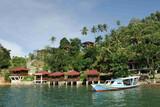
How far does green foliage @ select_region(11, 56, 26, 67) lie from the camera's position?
11453 centimetres

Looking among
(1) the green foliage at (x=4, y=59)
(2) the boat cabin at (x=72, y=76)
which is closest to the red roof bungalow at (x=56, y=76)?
(2) the boat cabin at (x=72, y=76)

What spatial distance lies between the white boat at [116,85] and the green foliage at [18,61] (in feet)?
169

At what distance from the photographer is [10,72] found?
343 feet

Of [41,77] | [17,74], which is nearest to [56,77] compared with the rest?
[41,77]

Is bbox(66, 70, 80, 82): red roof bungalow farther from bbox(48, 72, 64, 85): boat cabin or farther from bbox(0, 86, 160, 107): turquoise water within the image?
bbox(0, 86, 160, 107): turquoise water

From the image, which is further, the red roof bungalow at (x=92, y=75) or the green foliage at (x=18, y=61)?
the green foliage at (x=18, y=61)

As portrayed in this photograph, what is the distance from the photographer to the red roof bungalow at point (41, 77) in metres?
101

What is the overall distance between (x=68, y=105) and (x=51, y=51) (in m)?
81.3

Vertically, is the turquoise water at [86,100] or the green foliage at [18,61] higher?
the green foliage at [18,61]

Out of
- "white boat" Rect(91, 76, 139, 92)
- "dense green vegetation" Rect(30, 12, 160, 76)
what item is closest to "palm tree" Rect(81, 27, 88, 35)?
"dense green vegetation" Rect(30, 12, 160, 76)

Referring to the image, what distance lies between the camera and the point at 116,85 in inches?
2657

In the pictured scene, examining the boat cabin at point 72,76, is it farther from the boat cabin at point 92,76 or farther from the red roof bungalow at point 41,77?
the red roof bungalow at point 41,77

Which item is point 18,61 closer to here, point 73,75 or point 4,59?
point 4,59

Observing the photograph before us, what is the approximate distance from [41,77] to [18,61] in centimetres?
1766
